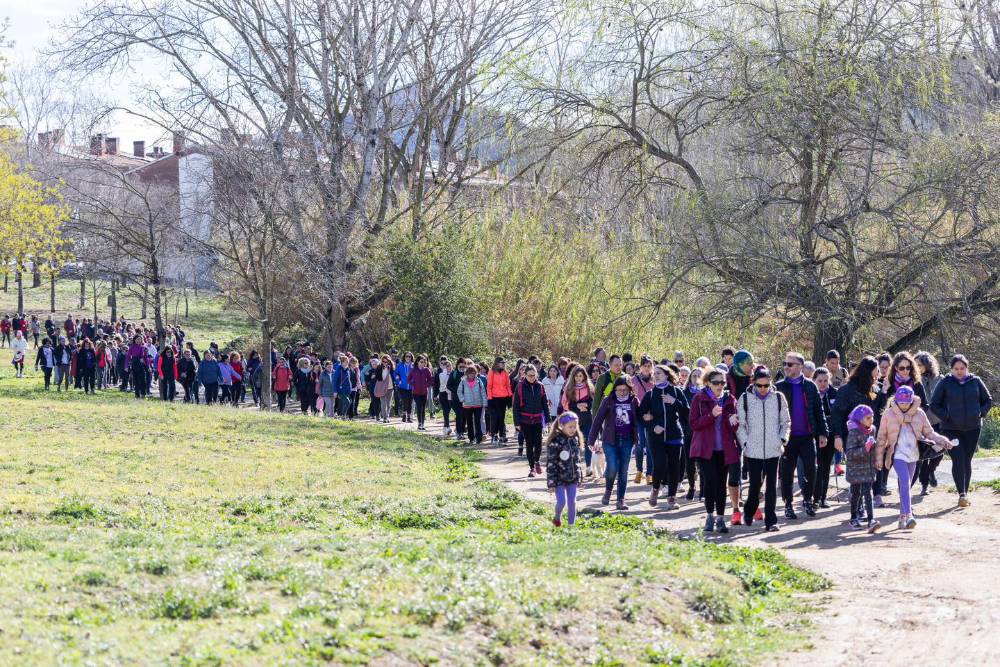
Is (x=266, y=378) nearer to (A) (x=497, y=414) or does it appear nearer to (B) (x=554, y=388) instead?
(A) (x=497, y=414)

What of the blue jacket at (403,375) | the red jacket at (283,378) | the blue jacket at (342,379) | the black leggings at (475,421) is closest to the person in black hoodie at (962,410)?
the black leggings at (475,421)

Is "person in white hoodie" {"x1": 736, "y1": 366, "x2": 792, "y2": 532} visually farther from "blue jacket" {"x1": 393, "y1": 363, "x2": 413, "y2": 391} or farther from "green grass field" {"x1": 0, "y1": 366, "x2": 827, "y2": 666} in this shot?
"blue jacket" {"x1": 393, "y1": 363, "x2": 413, "y2": 391}

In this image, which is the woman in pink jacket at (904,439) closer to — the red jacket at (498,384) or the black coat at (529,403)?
the black coat at (529,403)

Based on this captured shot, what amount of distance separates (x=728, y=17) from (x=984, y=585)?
16994mm

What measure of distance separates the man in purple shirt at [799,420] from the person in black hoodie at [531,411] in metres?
5.59

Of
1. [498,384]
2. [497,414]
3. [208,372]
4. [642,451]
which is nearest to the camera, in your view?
[642,451]

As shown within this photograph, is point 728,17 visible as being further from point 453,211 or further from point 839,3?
point 453,211

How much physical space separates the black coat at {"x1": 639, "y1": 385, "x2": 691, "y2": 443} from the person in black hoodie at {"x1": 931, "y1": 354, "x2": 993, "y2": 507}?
3269 millimetres

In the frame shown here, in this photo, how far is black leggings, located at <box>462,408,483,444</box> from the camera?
24.2 m

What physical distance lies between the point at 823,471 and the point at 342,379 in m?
16.8

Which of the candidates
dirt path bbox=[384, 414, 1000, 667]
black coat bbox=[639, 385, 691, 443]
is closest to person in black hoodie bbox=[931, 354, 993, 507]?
dirt path bbox=[384, 414, 1000, 667]

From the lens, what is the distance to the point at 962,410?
14.9m

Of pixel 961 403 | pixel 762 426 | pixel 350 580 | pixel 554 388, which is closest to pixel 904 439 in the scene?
pixel 762 426

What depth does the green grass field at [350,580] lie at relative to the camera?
25.1 feet
